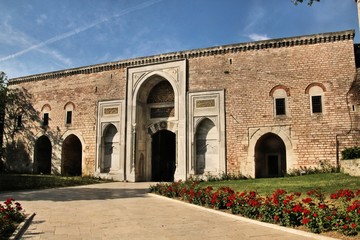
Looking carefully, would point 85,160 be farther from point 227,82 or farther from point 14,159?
point 227,82

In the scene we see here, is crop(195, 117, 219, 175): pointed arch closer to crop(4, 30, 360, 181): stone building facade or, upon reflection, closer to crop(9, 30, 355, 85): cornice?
crop(4, 30, 360, 181): stone building facade

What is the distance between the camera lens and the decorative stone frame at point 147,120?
18.5m

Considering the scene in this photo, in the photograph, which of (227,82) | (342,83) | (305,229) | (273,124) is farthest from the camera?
(227,82)

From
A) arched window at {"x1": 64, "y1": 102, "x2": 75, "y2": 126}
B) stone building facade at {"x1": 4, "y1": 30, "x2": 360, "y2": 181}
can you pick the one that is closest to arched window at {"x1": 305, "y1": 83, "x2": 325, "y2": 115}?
stone building facade at {"x1": 4, "y1": 30, "x2": 360, "y2": 181}

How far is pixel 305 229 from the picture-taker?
233 inches

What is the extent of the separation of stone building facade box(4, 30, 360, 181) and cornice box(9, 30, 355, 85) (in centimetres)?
5

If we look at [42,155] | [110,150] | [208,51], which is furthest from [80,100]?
[208,51]

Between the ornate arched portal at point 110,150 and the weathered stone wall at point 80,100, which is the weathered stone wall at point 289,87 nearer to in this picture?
the weathered stone wall at point 80,100

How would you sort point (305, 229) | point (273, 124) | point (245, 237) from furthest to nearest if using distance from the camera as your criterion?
point (273, 124)
point (305, 229)
point (245, 237)

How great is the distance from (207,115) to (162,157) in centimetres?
468

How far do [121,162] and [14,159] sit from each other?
10.2 m

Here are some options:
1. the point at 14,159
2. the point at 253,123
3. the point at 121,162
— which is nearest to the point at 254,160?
the point at 253,123

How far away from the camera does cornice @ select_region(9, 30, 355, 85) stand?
628 inches

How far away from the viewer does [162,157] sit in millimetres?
20859
